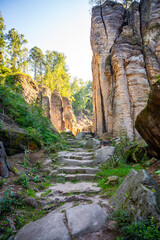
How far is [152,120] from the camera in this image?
136 inches

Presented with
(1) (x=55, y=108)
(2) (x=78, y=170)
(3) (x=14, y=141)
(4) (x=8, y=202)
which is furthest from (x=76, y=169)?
(1) (x=55, y=108)

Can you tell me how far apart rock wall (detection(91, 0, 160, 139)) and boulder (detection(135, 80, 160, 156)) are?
10.7ft

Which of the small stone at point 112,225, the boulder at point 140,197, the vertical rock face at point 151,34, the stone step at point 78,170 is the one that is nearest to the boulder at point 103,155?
the stone step at point 78,170

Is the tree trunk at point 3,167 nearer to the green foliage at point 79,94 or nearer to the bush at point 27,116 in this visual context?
the bush at point 27,116

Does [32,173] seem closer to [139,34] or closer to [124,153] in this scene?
[124,153]

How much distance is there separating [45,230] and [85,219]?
1.96 ft

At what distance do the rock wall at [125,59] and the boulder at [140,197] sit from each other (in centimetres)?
500

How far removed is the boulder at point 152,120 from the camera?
2.96m

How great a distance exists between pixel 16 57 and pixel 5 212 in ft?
112

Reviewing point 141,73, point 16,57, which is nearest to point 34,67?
point 16,57

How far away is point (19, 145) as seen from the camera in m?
5.19

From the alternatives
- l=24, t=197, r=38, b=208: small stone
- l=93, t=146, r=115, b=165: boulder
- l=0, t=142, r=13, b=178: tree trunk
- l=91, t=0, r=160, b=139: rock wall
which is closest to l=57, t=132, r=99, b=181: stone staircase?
l=93, t=146, r=115, b=165: boulder

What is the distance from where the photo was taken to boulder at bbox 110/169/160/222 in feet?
5.53

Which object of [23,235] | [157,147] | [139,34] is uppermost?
[139,34]
